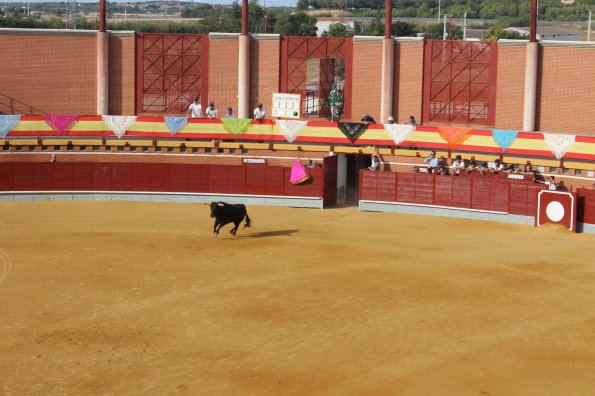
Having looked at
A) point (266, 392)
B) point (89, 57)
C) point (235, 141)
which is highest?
point (89, 57)

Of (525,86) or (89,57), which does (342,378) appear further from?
(89,57)

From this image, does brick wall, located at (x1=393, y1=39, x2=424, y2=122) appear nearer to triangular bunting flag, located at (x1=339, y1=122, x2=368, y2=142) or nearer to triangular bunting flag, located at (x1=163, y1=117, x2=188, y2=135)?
triangular bunting flag, located at (x1=339, y1=122, x2=368, y2=142)

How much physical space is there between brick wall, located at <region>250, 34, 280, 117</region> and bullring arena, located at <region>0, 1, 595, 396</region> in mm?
79

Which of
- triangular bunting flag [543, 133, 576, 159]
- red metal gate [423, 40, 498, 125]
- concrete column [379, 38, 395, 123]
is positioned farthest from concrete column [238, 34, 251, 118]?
triangular bunting flag [543, 133, 576, 159]

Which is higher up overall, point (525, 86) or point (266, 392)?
point (525, 86)

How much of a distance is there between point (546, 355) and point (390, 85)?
Answer: 75.7 ft

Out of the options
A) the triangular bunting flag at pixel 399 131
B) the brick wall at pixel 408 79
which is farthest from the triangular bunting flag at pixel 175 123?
the brick wall at pixel 408 79

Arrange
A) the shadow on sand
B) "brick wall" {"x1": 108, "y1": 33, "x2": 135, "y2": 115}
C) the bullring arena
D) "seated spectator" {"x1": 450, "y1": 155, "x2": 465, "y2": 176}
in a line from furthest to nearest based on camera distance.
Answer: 1. "brick wall" {"x1": 108, "y1": 33, "x2": 135, "y2": 115}
2. "seated spectator" {"x1": 450, "y1": 155, "x2": 465, "y2": 176}
3. the shadow on sand
4. the bullring arena

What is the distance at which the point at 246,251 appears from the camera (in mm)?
27453

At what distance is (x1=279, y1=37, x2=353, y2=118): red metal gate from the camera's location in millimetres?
41188

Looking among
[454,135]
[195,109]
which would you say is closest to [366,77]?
[454,135]

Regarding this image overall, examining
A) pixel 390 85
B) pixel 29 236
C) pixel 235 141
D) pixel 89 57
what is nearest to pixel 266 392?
pixel 29 236

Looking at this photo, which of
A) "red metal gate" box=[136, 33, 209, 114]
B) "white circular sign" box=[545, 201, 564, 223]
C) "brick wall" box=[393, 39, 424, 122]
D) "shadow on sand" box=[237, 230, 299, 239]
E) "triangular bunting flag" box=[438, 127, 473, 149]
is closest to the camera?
"shadow on sand" box=[237, 230, 299, 239]

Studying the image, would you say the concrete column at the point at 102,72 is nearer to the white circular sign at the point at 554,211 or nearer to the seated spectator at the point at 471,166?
the seated spectator at the point at 471,166
